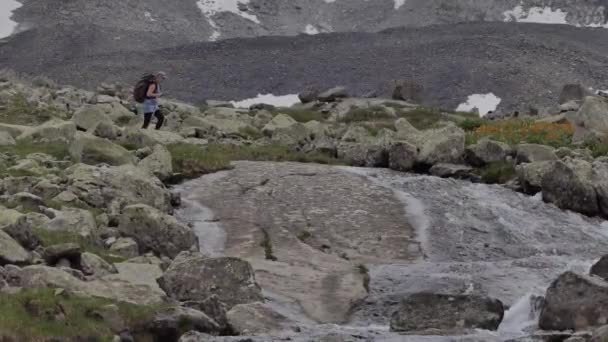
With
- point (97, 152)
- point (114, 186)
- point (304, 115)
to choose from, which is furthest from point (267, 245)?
point (304, 115)

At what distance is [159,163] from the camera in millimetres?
24562

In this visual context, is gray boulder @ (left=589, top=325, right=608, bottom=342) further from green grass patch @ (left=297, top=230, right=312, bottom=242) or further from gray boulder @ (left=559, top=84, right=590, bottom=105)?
gray boulder @ (left=559, top=84, right=590, bottom=105)

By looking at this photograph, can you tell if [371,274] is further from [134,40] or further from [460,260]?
[134,40]

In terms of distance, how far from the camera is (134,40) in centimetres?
9806

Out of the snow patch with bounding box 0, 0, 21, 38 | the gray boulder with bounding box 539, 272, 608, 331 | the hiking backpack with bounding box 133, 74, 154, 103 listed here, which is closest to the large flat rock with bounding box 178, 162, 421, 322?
the gray boulder with bounding box 539, 272, 608, 331

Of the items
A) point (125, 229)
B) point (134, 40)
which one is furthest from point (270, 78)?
point (125, 229)

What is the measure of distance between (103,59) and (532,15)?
59919mm

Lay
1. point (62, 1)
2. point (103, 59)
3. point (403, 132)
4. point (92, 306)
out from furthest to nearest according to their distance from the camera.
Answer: point (62, 1) < point (103, 59) < point (403, 132) < point (92, 306)

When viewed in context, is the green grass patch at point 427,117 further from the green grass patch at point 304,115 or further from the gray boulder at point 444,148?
the gray boulder at point 444,148

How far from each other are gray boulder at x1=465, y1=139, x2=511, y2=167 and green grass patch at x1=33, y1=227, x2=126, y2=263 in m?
16.4

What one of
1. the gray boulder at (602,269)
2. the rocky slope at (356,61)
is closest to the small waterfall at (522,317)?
the gray boulder at (602,269)

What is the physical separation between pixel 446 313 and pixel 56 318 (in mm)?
5976

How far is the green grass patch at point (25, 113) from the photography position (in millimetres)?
35062

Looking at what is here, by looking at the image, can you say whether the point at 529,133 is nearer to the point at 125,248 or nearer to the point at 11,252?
the point at 125,248
